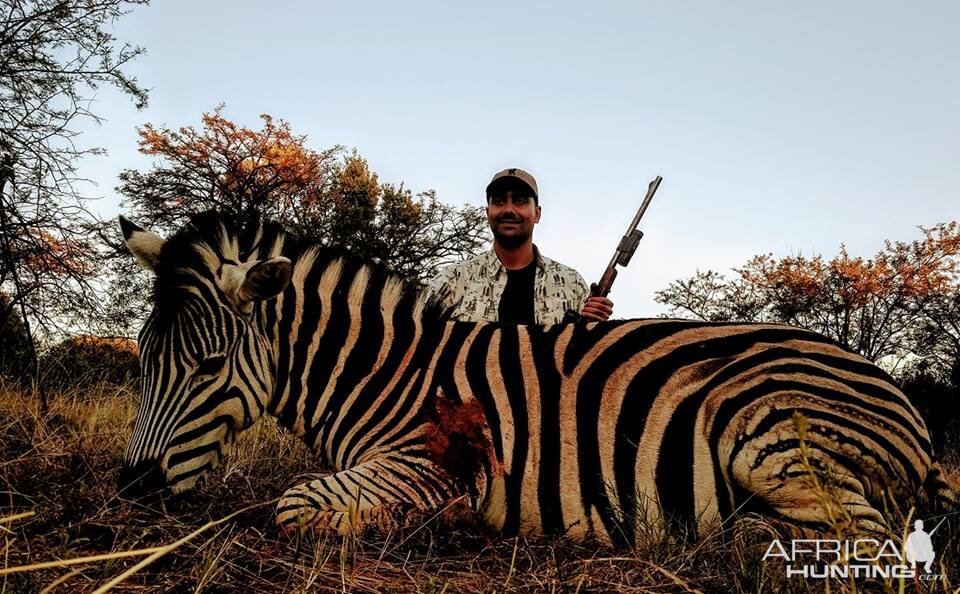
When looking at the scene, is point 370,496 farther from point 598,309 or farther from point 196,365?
point 598,309

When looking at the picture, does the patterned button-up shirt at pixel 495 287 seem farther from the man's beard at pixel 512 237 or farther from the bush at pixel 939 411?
the bush at pixel 939 411

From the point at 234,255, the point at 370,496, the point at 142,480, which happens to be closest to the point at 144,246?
the point at 234,255

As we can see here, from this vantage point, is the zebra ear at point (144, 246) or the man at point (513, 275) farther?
the man at point (513, 275)

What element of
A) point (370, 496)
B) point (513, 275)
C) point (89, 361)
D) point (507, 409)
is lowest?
point (370, 496)

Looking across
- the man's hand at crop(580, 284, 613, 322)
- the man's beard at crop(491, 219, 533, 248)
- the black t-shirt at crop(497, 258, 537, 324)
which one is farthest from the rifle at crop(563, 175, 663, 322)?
the man's beard at crop(491, 219, 533, 248)

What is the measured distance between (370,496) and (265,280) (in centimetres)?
95

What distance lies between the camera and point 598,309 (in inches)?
189

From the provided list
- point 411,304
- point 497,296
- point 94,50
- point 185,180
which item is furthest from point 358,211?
point 411,304

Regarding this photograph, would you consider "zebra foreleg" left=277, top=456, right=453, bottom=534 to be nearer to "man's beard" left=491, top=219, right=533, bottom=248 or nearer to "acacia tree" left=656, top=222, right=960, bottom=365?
"man's beard" left=491, top=219, right=533, bottom=248

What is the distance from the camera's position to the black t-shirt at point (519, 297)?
521 centimetres

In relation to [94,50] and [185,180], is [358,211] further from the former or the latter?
[94,50]

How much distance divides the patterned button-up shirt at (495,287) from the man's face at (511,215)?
0.31 m

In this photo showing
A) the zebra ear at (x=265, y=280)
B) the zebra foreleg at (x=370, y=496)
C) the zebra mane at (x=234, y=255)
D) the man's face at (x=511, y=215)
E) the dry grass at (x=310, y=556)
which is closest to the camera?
the dry grass at (x=310, y=556)

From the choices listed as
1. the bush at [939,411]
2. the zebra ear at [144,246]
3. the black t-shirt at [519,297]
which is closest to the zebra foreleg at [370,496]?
the zebra ear at [144,246]
